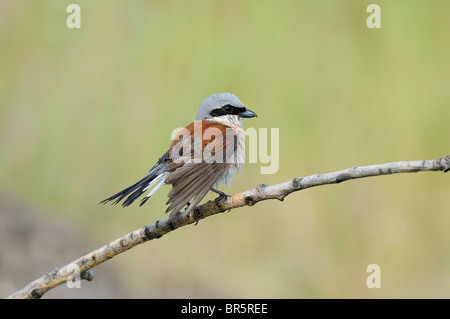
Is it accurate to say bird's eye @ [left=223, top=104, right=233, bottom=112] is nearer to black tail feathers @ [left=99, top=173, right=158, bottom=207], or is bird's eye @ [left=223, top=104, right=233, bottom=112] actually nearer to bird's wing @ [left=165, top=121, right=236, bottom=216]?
bird's wing @ [left=165, top=121, right=236, bottom=216]

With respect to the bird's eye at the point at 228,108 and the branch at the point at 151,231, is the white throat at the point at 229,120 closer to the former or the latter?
the bird's eye at the point at 228,108

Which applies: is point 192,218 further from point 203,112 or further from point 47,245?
point 47,245

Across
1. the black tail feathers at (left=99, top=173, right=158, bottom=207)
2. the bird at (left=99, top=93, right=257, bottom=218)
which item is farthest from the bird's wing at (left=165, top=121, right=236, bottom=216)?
the black tail feathers at (left=99, top=173, right=158, bottom=207)

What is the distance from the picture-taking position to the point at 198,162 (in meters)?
2.35

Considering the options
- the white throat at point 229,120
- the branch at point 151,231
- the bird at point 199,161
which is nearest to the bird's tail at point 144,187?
the bird at point 199,161

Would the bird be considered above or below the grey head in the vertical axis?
below

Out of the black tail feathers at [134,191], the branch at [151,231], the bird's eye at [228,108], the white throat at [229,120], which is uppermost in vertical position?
the bird's eye at [228,108]

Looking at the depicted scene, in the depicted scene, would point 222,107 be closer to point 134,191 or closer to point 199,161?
point 199,161

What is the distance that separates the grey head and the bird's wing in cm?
17

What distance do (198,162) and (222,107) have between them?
584mm

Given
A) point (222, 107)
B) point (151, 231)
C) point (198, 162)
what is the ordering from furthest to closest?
point (222, 107)
point (198, 162)
point (151, 231)

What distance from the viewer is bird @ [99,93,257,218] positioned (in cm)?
214

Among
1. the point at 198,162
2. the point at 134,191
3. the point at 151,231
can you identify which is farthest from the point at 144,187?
the point at 151,231

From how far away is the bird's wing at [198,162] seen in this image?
6.83ft
